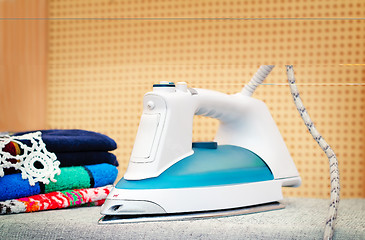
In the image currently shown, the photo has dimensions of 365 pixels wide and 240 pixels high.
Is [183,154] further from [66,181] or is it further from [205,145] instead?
[66,181]

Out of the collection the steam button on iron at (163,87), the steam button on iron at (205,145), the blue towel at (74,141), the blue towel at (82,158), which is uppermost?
the steam button on iron at (163,87)

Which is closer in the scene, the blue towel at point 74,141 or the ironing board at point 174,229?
the ironing board at point 174,229

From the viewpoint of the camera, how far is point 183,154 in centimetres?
79

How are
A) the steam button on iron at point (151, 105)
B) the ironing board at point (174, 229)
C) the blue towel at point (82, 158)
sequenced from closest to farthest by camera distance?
the ironing board at point (174, 229) → the steam button on iron at point (151, 105) → the blue towel at point (82, 158)

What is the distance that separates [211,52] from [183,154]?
0.20m

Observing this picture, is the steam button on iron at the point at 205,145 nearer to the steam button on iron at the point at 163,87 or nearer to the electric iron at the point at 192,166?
the electric iron at the point at 192,166

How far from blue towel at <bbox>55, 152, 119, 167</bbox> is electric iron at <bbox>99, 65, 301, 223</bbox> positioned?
173mm

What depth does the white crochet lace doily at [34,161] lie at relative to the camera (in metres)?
0.79

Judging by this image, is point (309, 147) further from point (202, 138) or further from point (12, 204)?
point (12, 204)

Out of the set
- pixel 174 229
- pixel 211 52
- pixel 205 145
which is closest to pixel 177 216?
pixel 174 229

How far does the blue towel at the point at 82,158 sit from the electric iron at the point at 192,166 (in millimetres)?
173

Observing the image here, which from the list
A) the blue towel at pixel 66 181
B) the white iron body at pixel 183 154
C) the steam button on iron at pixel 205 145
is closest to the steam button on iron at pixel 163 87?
the white iron body at pixel 183 154

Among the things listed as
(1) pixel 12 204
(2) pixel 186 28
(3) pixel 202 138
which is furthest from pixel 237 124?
(1) pixel 12 204

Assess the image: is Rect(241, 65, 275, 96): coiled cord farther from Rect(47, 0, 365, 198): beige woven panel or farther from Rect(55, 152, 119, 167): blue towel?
Rect(55, 152, 119, 167): blue towel
